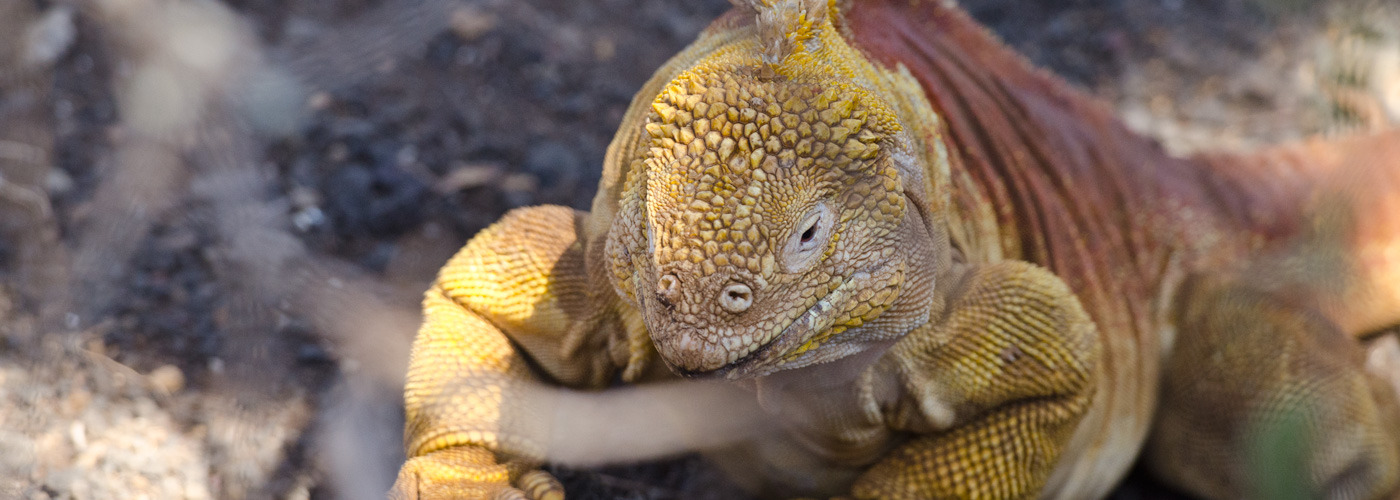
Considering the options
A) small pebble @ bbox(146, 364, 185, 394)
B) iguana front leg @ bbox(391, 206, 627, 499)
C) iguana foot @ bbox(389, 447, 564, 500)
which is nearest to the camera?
iguana foot @ bbox(389, 447, 564, 500)

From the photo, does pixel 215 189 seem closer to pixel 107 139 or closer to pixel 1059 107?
pixel 107 139

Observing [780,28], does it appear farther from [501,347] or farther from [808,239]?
[501,347]

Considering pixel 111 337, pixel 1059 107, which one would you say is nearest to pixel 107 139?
pixel 111 337

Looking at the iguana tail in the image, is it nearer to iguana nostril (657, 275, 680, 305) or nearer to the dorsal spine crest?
the dorsal spine crest

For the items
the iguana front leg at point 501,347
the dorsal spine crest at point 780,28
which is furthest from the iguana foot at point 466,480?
the dorsal spine crest at point 780,28

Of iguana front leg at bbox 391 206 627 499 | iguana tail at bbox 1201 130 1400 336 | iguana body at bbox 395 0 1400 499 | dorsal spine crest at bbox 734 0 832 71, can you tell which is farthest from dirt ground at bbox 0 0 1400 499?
dorsal spine crest at bbox 734 0 832 71

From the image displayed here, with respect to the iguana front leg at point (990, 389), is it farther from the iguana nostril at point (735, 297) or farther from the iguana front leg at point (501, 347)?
the iguana nostril at point (735, 297)
